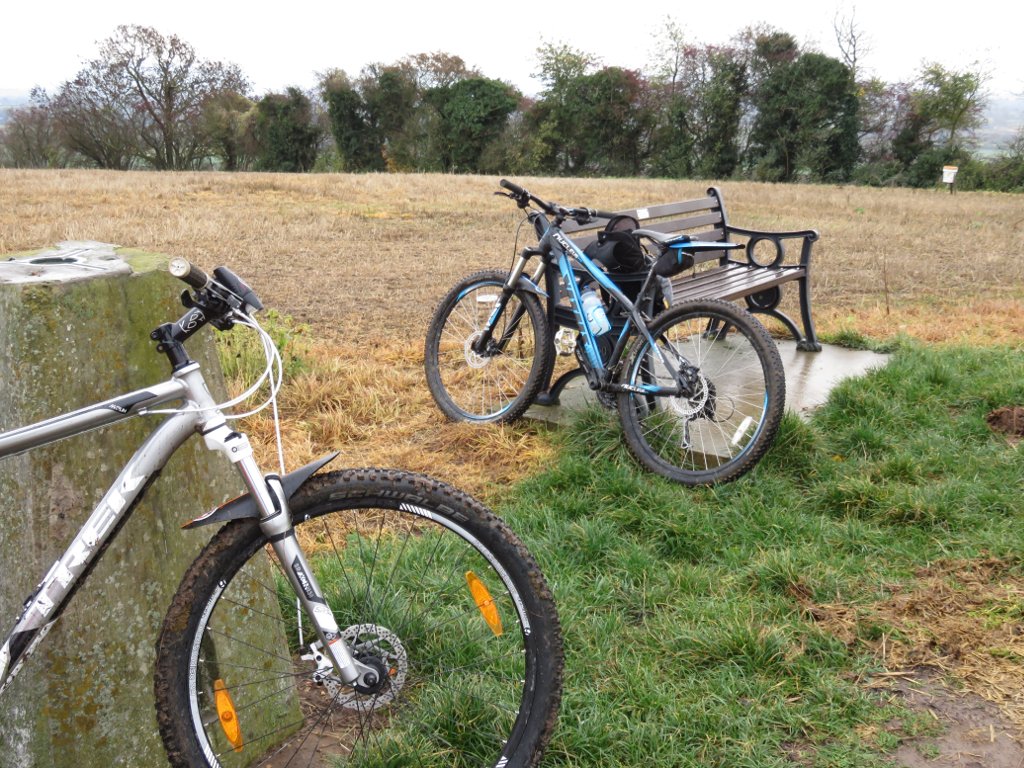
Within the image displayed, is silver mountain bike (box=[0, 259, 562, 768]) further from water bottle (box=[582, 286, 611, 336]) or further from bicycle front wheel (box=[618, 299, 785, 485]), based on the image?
water bottle (box=[582, 286, 611, 336])

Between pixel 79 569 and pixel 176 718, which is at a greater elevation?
pixel 79 569

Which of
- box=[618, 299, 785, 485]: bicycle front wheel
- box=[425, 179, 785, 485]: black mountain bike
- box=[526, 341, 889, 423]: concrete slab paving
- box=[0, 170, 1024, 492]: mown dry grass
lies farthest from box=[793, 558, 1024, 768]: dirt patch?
box=[0, 170, 1024, 492]: mown dry grass

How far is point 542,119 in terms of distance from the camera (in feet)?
124

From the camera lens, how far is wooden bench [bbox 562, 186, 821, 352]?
17.7 ft

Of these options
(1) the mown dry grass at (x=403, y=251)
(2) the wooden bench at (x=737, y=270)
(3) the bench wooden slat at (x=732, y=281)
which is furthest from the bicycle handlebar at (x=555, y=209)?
(1) the mown dry grass at (x=403, y=251)

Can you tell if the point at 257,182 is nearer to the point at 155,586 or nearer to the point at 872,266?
the point at 872,266

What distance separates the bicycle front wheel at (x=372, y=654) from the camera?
203cm

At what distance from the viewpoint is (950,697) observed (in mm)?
2709

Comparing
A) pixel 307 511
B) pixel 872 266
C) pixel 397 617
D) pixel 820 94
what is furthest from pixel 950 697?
pixel 820 94

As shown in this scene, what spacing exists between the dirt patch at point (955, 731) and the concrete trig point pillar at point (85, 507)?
202 centimetres

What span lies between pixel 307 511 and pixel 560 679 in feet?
2.40

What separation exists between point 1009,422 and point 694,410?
6.03 feet

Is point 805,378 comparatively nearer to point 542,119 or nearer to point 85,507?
point 85,507

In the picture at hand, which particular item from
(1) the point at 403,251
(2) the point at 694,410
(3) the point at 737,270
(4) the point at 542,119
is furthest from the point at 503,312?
(4) the point at 542,119
